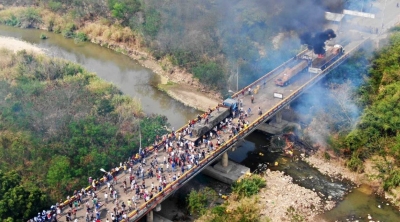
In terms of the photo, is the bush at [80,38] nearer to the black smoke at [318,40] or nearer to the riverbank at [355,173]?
the black smoke at [318,40]

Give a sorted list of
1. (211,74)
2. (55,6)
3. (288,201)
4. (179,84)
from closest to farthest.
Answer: (288,201) < (211,74) < (179,84) < (55,6)

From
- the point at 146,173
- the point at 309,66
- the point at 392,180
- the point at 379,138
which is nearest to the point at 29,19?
the point at 309,66

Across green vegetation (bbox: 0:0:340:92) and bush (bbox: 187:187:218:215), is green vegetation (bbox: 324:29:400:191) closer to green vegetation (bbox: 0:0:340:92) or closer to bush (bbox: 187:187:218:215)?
bush (bbox: 187:187:218:215)

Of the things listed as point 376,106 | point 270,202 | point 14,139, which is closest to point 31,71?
point 14,139

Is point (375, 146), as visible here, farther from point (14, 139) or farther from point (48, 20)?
point (48, 20)

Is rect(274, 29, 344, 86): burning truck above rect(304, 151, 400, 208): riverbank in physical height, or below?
above

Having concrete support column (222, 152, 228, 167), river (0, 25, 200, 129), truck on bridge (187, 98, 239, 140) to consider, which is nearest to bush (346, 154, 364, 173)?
concrete support column (222, 152, 228, 167)

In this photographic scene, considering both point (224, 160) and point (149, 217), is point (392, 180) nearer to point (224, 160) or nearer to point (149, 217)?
point (224, 160)
